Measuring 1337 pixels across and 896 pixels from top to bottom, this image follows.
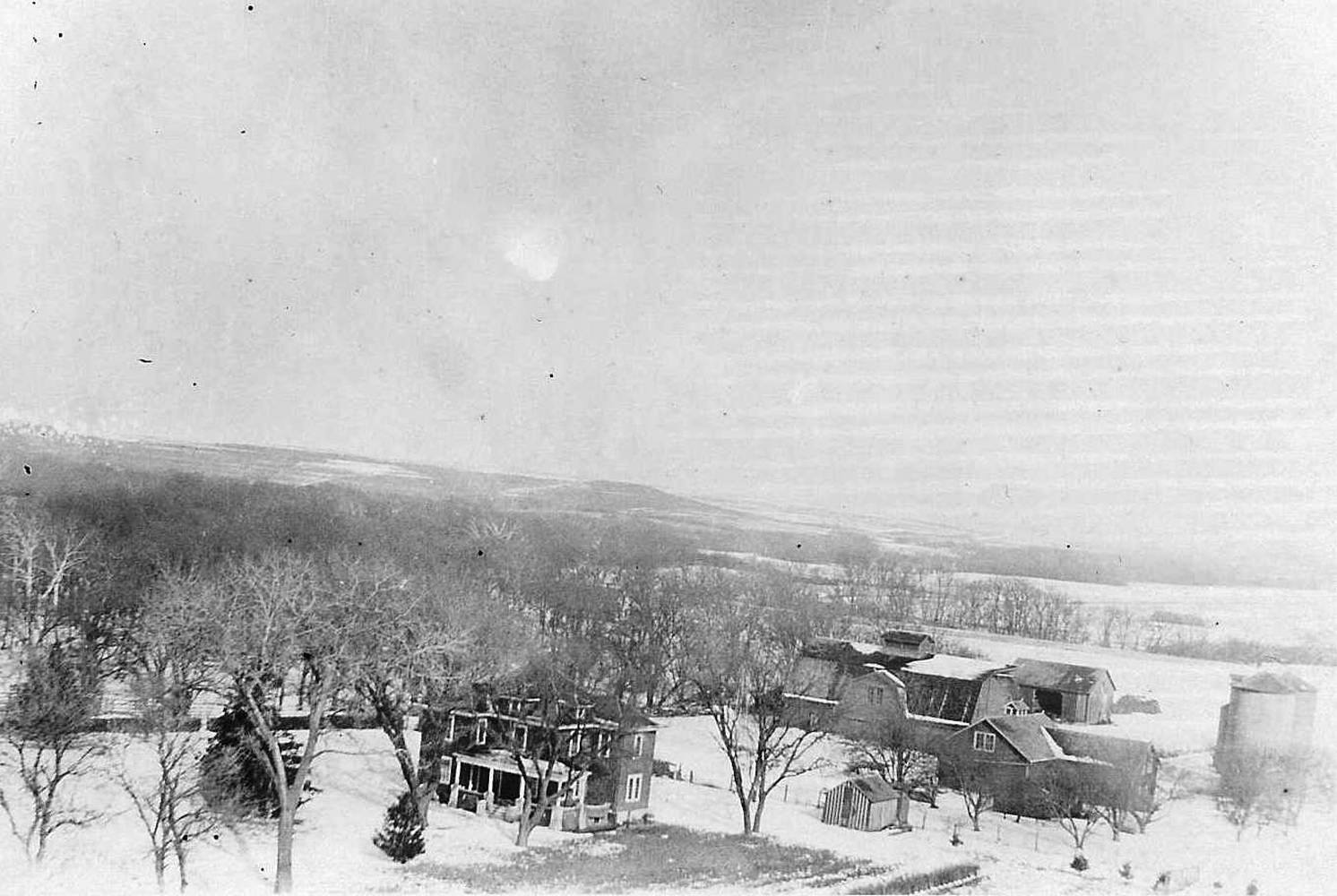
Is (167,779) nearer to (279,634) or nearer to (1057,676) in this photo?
(279,634)

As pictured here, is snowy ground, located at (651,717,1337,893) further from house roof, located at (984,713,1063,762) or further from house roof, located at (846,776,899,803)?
house roof, located at (984,713,1063,762)

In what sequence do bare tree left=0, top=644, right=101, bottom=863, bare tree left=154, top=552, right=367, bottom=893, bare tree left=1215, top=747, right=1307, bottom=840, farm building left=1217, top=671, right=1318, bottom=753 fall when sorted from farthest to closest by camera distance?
farm building left=1217, top=671, right=1318, bottom=753 → bare tree left=1215, top=747, right=1307, bottom=840 → bare tree left=154, top=552, right=367, bottom=893 → bare tree left=0, top=644, right=101, bottom=863

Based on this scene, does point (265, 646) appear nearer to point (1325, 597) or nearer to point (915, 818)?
point (915, 818)

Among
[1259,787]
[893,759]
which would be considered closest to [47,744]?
[893,759]

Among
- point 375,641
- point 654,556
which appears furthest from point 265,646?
point 654,556

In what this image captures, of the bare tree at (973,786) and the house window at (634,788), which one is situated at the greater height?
the bare tree at (973,786)

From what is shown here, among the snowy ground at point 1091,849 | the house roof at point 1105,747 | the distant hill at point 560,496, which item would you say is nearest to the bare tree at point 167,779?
the distant hill at point 560,496

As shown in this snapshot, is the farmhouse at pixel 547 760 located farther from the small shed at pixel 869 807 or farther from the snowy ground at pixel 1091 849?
the small shed at pixel 869 807

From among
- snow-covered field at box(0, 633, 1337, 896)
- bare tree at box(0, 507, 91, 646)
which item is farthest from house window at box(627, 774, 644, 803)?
bare tree at box(0, 507, 91, 646)
